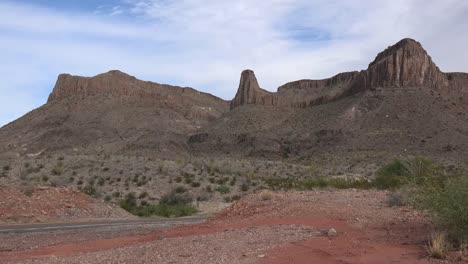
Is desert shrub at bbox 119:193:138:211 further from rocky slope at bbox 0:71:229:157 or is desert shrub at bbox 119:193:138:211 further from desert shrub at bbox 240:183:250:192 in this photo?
rocky slope at bbox 0:71:229:157

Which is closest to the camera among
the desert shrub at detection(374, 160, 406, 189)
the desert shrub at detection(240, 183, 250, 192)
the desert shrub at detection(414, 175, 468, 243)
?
the desert shrub at detection(414, 175, 468, 243)

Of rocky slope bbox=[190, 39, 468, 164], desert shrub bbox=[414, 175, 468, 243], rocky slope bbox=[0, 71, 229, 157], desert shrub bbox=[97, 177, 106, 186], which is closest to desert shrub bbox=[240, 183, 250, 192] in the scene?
desert shrub bbox=[97, 177, 106, 186]

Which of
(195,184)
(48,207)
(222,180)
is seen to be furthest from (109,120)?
(48,207)

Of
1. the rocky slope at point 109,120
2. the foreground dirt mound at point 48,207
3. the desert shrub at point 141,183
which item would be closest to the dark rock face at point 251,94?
the rocky slope at point 109,120

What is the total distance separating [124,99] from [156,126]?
51.8 ft

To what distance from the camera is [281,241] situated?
13.7 meters

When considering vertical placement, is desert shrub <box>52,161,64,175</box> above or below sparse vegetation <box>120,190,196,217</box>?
above

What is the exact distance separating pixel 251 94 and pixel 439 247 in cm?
13068

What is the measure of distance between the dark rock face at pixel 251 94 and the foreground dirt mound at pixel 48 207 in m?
108

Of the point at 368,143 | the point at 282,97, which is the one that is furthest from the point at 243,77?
the point at 368,143

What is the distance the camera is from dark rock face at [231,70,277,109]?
5448 inches

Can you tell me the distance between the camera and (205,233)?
53.5 ft

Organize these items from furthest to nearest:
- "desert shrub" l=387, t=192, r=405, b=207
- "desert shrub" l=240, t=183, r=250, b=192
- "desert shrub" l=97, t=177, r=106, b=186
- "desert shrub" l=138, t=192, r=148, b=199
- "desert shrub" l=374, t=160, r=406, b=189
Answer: "desert shrub" l=240, t=183, r=250, b=192, "desert shrub" l=97, t=177, r=106, b=186, "desert shrub" l=138, t=192, r=148, b=199, "desert shrub" l=374, t=160, r=406, b=189, "desert shrub" l=387, t=192, r=405, b=207

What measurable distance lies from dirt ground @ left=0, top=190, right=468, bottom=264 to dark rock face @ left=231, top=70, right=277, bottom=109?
119 m
